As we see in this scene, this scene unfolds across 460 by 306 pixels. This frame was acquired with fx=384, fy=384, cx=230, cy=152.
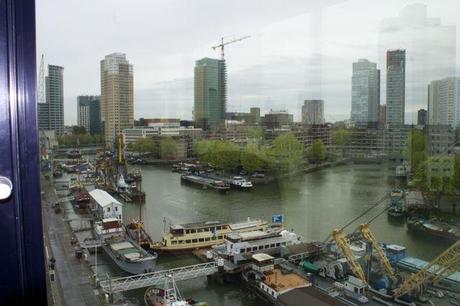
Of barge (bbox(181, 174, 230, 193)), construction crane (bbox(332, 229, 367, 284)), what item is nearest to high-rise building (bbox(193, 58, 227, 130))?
barge (bbox(181, 174, 230, 193))

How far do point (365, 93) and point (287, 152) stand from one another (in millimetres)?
2172

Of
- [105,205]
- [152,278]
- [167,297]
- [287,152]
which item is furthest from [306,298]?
[287,152]

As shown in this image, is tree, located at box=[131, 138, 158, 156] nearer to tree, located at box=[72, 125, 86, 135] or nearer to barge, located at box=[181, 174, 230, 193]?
tree, located at box=[72, 125, 86, 135]

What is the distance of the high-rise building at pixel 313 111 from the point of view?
3.21 metres

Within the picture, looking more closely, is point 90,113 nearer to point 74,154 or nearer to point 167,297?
point 74,154

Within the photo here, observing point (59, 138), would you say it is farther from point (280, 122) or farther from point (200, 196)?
point (200, 196)

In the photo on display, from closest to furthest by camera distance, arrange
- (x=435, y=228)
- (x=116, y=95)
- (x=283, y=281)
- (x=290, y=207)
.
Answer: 1. (x=116, y=95)
2. (x=283, y=281)
3. (x=435, y=228)
4. (x=290, y=207)

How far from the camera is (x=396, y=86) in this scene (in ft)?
7.83

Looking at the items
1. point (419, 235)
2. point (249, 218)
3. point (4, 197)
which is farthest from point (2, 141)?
point (249, 218)

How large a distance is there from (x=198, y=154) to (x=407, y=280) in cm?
220

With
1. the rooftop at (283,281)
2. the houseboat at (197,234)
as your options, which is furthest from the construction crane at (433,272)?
the houseboat at (197,234)

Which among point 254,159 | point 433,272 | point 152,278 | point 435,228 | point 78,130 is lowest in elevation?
point 152,278

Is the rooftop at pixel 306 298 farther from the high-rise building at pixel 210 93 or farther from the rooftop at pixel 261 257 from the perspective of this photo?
the high-rise building at pixel 210 93

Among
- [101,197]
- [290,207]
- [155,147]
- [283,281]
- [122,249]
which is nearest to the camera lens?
[155,147]
